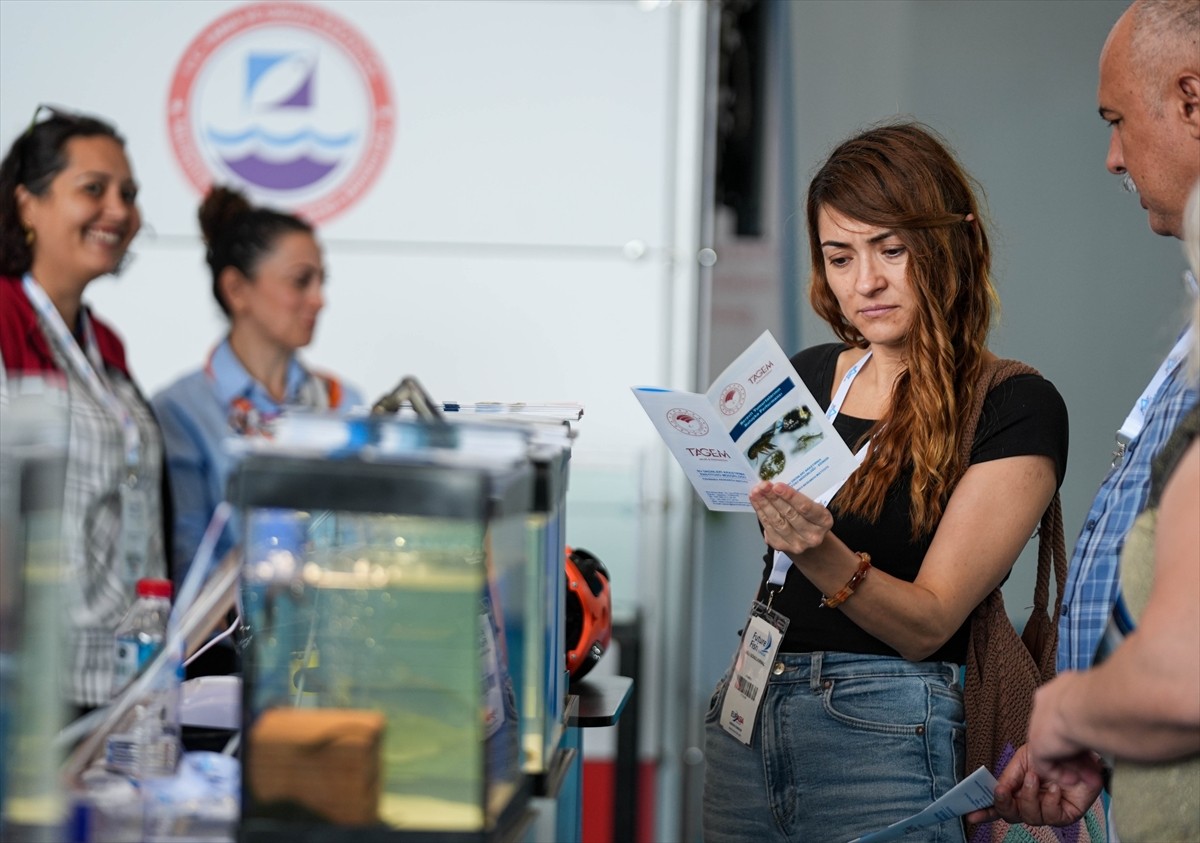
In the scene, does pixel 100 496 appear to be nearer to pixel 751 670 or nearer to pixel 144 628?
pixel 144 628

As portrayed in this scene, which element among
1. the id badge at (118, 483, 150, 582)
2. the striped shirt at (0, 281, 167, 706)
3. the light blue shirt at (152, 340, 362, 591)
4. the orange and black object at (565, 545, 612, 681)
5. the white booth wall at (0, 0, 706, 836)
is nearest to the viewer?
the orange and black object at (565, 545, 612, 681)

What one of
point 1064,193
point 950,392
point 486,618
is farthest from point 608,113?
point 486,618

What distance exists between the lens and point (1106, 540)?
158 centimetres

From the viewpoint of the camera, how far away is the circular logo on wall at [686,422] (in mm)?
1765

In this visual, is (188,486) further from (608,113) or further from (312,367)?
(608,113)

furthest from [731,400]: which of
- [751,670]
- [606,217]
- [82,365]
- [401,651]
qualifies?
[82,365]

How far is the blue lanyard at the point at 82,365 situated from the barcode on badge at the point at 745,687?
1.62 metres

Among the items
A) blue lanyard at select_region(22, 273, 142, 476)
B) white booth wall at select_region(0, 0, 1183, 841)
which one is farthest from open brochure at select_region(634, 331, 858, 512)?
blue lanyard at select_region(22, 273, 142, 476)

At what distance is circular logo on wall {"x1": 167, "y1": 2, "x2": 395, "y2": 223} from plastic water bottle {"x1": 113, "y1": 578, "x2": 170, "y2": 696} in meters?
1.60

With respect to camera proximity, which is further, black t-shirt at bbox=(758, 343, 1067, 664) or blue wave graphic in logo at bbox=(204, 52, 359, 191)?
blue wave graphic in logo at bbox=(204, 52, 359, 191)

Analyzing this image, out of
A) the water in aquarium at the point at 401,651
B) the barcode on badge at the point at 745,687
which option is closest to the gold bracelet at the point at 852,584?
the barcode on badge at the point at 745,687

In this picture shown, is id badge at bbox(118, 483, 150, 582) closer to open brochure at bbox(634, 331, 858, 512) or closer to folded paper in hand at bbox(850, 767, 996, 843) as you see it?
open brochure at bbox(634, 331, 858, 512)

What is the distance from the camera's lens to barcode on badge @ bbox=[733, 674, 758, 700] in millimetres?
1957

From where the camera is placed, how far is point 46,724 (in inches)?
43.6
